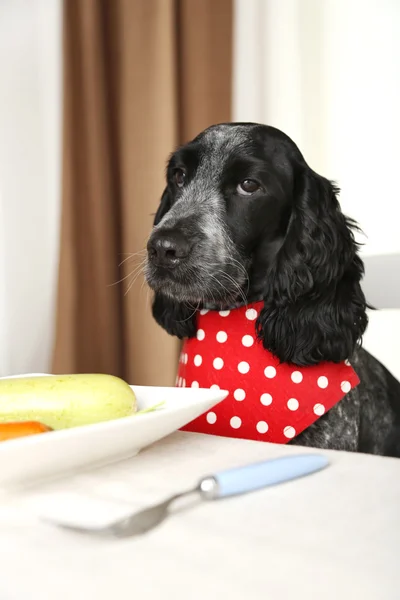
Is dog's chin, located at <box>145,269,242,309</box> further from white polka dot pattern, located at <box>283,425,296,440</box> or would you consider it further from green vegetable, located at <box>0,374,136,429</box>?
green vegetable, located at <box>0,374,136,429</box>

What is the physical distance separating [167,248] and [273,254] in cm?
26

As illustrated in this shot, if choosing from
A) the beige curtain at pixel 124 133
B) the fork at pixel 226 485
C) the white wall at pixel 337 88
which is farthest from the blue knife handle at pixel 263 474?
the white wall at pixel 337 88

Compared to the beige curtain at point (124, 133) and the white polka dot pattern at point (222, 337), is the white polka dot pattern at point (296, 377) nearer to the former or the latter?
the white polka dot pattern at point (222, 337)

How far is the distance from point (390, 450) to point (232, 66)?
168 cm

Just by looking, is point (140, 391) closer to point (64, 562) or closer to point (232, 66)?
point (64, 562)

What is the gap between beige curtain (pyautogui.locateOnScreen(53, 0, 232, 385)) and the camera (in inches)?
95.3

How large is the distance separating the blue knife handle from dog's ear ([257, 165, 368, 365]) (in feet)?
2.30

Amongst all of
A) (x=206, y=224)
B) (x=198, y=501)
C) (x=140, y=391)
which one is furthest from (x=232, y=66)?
(x=198, y=501)

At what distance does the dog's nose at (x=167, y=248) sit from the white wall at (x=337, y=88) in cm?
132

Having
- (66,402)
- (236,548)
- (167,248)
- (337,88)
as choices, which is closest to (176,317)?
(167,248)

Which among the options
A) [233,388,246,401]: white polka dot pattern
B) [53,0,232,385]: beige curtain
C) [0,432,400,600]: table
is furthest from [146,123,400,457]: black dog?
[53,0,232,385]: beige curtain

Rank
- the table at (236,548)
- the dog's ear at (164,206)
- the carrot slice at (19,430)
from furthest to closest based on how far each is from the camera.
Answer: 1. the dog's ear at (164,206)
2. the carrot slice at (19,430)
3. the table at (236,548)

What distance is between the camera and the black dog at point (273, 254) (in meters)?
1.38

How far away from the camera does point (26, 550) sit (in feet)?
1.64
